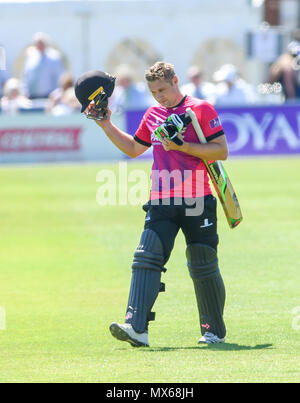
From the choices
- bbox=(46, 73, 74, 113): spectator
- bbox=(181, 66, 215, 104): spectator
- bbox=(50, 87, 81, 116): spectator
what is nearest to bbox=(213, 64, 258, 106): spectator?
bbox=(181, 66, 215, 104): spectator

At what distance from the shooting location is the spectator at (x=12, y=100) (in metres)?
23.3

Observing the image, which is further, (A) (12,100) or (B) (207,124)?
(A) (12,100)

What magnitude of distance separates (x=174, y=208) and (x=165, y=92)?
32.9 inches

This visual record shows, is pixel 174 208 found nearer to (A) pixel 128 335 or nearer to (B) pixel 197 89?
(A) pixel 128 335

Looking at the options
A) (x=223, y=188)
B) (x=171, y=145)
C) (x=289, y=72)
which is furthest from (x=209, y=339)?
(x=289, y=72)

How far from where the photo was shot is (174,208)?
734 centimetres

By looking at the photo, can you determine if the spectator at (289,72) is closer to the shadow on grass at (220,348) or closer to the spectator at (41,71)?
the spectator at (41,71)

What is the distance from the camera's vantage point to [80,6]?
26.4 meters

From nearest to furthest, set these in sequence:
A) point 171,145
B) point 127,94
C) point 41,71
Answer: point 171,145, point 127,94, point 41,71

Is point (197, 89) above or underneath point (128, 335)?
above

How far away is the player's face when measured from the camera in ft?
23.9

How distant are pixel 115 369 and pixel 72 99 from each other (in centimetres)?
1686

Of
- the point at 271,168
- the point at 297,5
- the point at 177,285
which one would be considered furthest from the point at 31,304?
the point at 297,5
